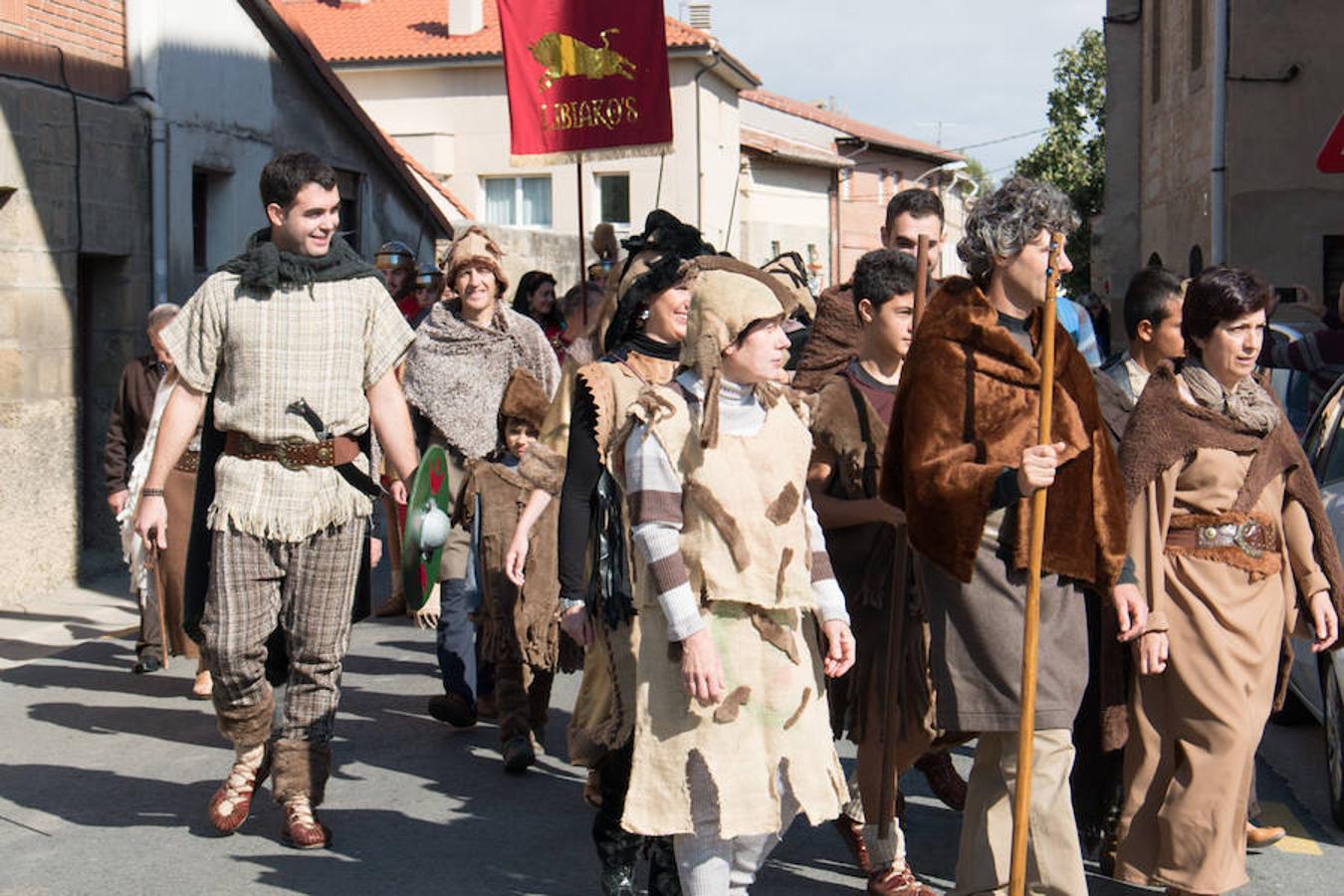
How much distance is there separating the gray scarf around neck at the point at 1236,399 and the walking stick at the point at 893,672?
0.83 metres

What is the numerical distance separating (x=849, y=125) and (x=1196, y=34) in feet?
163

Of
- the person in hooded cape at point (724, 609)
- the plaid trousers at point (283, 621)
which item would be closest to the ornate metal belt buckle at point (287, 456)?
the plaid trousers at point (283, 621)

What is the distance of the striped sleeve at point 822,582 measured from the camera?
186 inches

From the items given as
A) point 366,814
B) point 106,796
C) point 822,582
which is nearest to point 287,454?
point 366,814

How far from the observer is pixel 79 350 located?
527 inches

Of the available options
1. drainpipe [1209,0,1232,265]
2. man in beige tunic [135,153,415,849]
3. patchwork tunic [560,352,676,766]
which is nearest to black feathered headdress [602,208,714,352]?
patchwork tunic [560,352,676,766]

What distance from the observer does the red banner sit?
38.1 ft

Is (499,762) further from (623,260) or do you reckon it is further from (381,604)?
(381,604)

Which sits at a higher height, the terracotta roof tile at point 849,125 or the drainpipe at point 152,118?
the terracotta roof tile at point 849,125

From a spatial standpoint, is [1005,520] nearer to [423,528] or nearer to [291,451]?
[423,528]

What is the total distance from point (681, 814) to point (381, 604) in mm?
7505

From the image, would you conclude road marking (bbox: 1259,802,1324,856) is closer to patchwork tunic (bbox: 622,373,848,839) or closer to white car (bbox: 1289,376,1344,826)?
white car (bbox: 1289,376,1344,826)

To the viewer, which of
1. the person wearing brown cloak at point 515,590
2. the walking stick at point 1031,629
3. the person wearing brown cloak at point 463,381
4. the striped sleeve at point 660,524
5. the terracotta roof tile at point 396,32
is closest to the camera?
the striped sleeve at point 660,524

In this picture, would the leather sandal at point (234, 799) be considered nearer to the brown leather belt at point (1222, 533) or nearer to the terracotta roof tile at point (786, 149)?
the brown leather belt at point (1222, 533)
